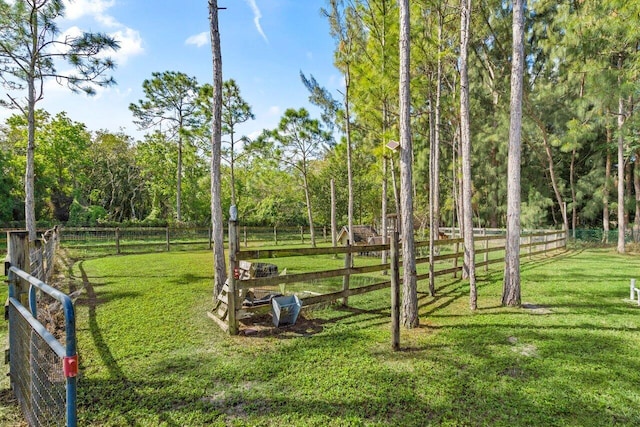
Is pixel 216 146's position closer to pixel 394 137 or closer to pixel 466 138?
pixel 394 137

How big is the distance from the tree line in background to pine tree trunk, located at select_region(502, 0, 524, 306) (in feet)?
6.37

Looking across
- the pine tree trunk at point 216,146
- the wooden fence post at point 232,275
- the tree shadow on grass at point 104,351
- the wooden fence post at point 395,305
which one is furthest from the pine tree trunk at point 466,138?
the tree shadow on grass at point 104,351

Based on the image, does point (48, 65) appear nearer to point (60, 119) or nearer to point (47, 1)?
point (47, 1)

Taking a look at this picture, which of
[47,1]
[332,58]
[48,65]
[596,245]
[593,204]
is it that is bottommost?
[596,245]

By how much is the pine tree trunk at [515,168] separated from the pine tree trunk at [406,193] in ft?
7.56

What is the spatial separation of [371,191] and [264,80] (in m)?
16.4

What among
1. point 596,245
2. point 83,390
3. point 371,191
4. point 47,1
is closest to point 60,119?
point 47,1

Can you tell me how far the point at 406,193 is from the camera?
4504 millimetres

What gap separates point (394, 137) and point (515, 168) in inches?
95.9

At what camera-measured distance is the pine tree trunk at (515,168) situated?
225 inches

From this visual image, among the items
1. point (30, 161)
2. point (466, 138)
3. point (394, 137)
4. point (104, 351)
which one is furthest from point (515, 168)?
point (30, 161)

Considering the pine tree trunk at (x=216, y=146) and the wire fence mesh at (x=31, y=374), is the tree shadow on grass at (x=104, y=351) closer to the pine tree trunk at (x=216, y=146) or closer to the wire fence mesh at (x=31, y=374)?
the wire fence mesh at (x=31, y=374)

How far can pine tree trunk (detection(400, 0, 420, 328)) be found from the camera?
14.9ft

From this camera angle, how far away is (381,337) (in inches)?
167
